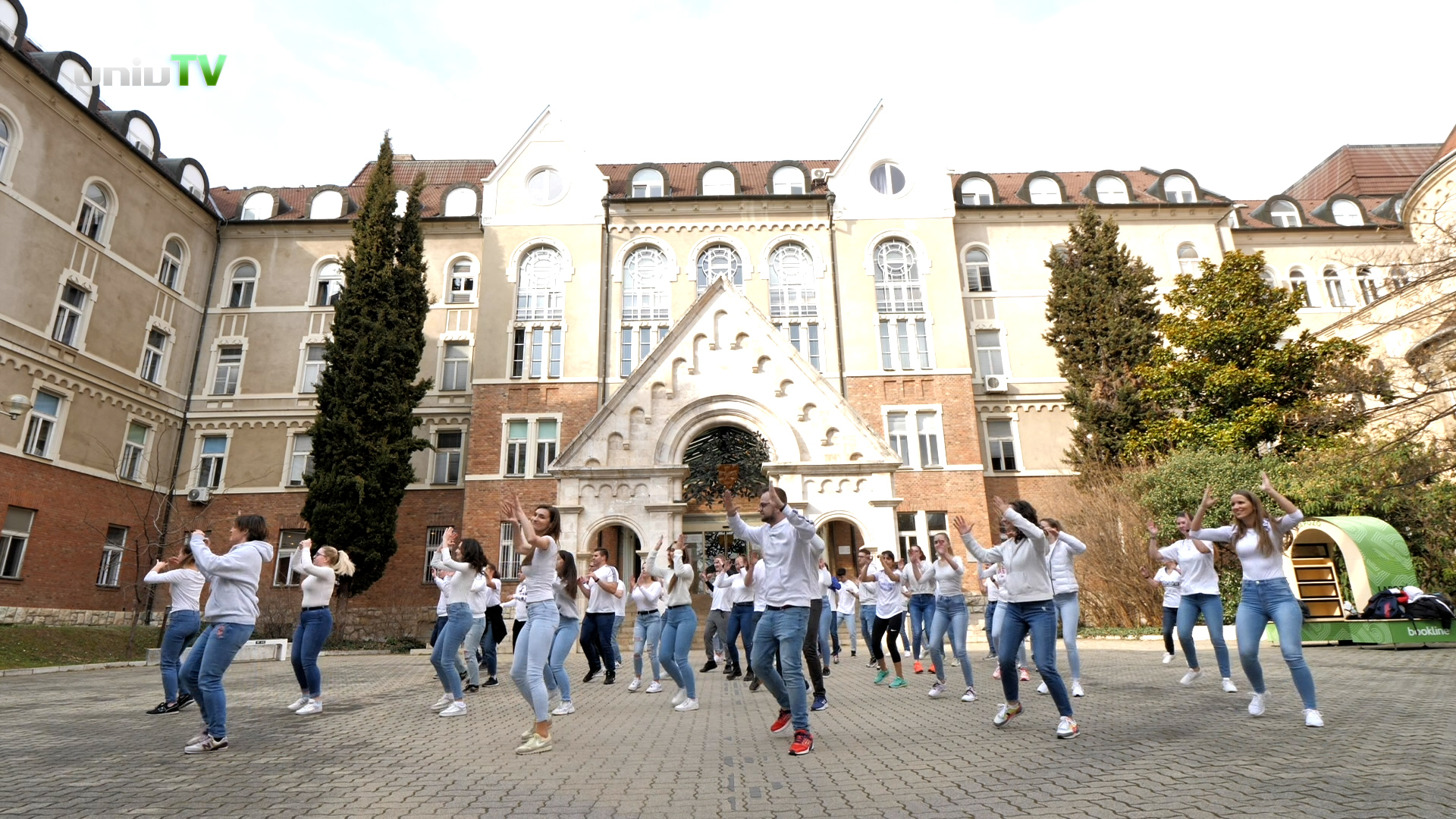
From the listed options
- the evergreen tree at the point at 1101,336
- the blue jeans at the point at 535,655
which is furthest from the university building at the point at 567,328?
the blue jeans at the point at 535,655

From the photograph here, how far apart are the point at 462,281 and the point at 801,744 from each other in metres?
31.4

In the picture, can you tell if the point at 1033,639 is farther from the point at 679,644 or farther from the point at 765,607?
the point at 679,644

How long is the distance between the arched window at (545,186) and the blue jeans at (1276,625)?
→ 3126cm

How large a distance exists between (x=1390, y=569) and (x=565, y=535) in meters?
19.7

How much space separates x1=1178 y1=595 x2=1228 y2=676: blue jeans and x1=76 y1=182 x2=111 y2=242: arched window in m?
32.9

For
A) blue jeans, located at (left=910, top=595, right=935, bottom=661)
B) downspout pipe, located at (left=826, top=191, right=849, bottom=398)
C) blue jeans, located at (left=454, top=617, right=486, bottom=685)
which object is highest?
downspout pipe, located at (left=826, top=191, right=849, bottom=398)

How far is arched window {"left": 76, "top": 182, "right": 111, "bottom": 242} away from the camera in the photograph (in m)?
25.9

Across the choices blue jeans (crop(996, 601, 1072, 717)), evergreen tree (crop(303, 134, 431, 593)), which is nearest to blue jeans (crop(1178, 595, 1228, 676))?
blue jeans (crop(996, 601, 1072, 717))

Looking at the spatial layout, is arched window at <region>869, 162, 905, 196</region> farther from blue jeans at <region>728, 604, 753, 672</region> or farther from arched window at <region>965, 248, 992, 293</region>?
blue jeans at <region>728, 604, 753, 672</region>

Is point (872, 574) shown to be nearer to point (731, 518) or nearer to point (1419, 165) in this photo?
point (731, 518)

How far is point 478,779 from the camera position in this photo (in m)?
5.57

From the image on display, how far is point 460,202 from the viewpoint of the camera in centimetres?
3538

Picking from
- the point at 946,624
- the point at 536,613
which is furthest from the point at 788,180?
the point at 536,613

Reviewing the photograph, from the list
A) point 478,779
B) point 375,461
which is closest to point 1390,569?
point 478,779
